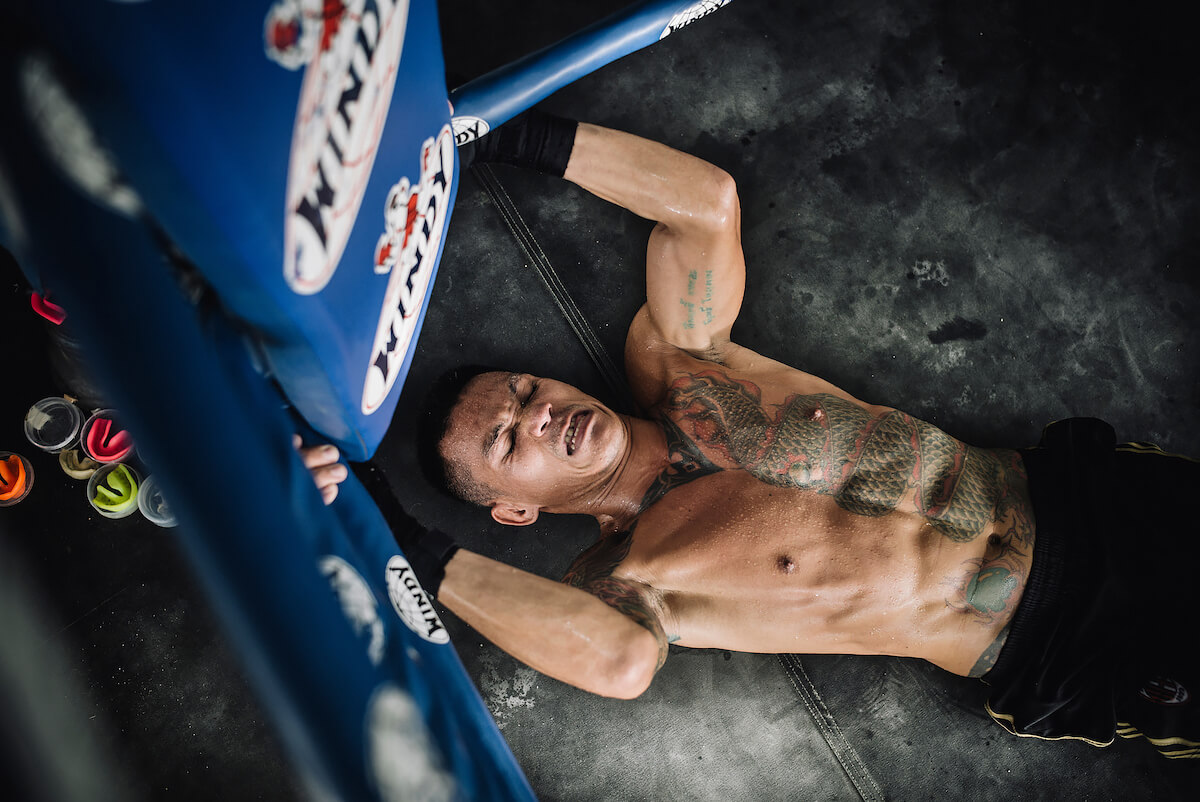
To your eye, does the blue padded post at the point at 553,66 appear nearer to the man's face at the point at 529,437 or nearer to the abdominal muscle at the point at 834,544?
the man's face at the point at 529,437

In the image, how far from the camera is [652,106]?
2695 mm

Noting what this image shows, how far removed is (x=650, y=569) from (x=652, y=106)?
1843mm

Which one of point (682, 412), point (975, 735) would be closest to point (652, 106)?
point (682, 412)

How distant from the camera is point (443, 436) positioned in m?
2.21

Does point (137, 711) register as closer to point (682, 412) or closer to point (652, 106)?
point (682, 412)

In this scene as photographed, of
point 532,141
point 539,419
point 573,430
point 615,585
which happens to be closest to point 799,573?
point 615,585

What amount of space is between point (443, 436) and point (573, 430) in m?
0.44

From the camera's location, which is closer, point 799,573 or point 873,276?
point 799,573

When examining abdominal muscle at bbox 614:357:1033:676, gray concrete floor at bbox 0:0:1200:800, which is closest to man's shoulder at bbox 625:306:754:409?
gray concrete floor at bbox 0:0:1200:800

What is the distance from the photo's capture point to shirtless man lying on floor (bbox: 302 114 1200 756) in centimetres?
206

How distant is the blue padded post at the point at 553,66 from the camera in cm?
212

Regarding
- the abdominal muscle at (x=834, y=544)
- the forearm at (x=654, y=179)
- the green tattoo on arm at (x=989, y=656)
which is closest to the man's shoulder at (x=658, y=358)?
the abdominal muscle at (x=834, y=544)

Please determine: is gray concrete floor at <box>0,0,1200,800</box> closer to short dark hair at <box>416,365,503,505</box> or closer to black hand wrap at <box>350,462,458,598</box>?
short dark hair at <box>416,365,503,505</box>

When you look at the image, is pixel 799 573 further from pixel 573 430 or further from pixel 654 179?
pixel 654 179
